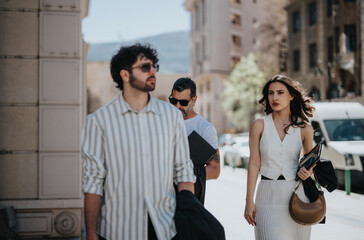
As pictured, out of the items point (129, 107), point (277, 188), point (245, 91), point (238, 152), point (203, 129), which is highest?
point (245, 91)

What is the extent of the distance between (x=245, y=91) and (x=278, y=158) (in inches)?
1982

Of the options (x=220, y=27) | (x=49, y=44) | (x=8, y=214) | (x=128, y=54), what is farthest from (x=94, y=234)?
(x=220, y=27)

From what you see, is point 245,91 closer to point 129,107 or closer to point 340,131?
point 340,131

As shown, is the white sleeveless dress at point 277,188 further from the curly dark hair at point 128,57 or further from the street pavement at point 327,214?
the street pavement at point 327,214

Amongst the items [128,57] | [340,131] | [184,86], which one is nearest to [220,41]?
[340,131]

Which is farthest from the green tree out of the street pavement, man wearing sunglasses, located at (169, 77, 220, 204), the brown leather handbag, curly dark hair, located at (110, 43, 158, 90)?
curly dark hair, located at (110, 43, 158, 90)

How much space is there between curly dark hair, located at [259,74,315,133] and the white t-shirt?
53 centimetres

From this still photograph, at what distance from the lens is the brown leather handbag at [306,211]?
13.1 ft

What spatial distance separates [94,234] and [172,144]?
663 mm

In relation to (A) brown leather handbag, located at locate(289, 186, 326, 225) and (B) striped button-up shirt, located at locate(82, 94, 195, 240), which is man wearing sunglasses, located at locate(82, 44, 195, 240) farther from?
(A) brown leather handbag, located at locate(289, 186, 326, 225)

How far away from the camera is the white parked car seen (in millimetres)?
22000

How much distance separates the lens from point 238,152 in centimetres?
2242

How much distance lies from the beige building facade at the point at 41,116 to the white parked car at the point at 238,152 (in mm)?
14525

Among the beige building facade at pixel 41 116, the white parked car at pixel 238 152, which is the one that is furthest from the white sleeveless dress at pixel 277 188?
the white parked car at pixel 238 152
